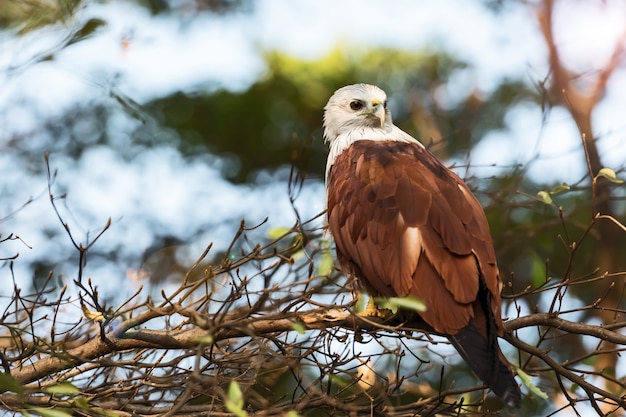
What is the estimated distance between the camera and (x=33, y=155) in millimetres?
6965

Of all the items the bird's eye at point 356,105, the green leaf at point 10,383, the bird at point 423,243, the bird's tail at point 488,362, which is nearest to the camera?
the green leaf at point 10,383

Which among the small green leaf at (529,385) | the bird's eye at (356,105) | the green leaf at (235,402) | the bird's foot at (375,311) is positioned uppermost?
the bird's eye at (356,105)

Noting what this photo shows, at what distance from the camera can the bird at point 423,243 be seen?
311 cm

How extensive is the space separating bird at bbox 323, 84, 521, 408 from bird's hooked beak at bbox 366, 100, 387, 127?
49 cm

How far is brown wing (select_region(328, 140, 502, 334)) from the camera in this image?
10.6 feet

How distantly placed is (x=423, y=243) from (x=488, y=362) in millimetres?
579

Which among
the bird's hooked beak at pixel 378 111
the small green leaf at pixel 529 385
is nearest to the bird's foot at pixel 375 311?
the small green leaf at pixel 529 385

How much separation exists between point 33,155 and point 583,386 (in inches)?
205

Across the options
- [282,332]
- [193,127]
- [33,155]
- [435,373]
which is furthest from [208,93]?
[282,332]

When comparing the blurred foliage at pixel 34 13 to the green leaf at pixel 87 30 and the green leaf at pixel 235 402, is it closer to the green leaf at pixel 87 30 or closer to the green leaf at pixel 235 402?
the green leaf at pixel 87 30

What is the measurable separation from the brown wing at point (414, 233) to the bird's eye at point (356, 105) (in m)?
0.84

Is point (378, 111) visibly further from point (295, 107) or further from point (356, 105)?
point (295, 107)

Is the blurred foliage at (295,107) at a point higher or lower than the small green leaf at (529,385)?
higher

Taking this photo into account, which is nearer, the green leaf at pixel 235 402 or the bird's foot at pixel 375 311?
the green leaf at pixel 235 402
